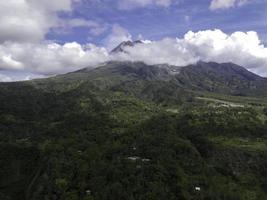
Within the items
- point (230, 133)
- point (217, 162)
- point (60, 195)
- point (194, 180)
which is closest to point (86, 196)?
point (60, 195)

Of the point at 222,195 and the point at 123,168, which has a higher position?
the point at 123,168

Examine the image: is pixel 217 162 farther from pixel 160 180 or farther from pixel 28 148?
pixel 28 148

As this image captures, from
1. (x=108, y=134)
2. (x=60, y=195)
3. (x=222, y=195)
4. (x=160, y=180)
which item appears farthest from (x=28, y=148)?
(x=222, y=195)

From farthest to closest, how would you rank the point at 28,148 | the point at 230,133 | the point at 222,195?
the point at 230,133
the point at 28,148
the point at 222,195

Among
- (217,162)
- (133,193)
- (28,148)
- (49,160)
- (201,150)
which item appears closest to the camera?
(133,193)

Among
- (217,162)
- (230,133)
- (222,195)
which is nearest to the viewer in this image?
(222,195)

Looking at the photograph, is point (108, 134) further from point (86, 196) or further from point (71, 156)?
point (86, 196)

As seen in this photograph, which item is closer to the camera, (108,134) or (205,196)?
(205,196)

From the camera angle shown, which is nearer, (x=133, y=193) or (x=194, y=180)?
(x=133, y=193)

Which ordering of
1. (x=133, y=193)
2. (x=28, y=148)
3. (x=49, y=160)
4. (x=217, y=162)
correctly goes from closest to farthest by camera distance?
1. (x=133, y=193)
2. (x=49, y=160)
3. (x=217, y=162)
4. (x=28, y=148)
